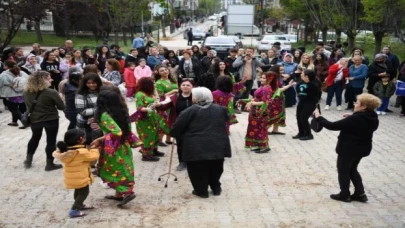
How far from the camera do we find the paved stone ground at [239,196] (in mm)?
5469

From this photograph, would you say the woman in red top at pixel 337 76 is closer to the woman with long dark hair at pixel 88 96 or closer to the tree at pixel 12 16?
the woman with long dark hair at pixel 88 96

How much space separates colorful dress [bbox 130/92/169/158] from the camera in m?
7.43

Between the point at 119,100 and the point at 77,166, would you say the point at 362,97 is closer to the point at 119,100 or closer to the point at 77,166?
the point at 119,100

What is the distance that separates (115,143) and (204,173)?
126 cm

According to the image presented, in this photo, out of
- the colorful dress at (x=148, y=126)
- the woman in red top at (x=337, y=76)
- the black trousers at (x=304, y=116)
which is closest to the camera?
the colorful dress at (x=148, y=126)

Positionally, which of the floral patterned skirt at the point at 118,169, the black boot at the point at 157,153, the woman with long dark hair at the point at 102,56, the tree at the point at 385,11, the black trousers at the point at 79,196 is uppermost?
the tree at the point at 385,11

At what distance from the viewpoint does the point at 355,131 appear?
5.54 m

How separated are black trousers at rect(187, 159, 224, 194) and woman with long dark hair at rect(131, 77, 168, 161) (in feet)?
5.20

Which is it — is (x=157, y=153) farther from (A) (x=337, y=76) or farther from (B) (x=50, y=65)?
(A) (x=337, y=76)

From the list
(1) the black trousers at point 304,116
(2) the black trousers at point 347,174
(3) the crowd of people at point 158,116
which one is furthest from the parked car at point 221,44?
(2) the black trousers at point 347,174

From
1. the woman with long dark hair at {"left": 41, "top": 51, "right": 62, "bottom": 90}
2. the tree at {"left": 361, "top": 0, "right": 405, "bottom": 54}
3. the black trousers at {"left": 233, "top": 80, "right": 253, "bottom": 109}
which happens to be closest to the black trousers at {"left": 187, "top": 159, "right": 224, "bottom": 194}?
the black trousers at {"left": 233, "top": 80, "right": 253, "bottom": 109}

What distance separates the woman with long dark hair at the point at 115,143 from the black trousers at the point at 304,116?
14.4 feet

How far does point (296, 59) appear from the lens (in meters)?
13.7

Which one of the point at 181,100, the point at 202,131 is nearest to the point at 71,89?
the point at 181,100
